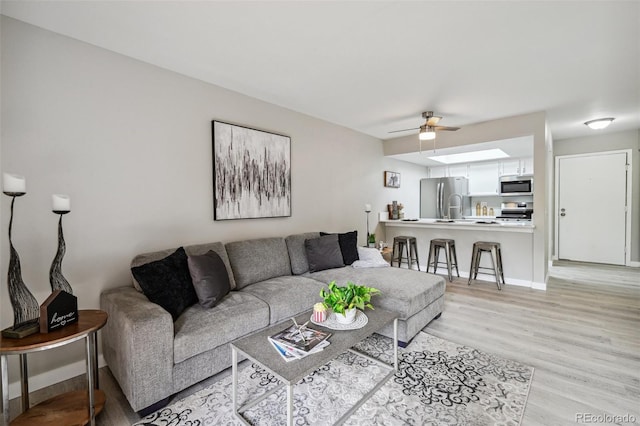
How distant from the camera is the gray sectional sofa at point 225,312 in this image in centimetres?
173

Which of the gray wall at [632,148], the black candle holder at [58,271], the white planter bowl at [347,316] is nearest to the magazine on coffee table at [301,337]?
the white planter bowl at [347,316]

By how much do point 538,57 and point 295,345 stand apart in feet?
10.00

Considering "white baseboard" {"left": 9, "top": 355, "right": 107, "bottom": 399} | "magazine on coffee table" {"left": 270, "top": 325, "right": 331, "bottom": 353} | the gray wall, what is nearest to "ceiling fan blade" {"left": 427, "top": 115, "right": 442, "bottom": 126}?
"magazine on coffee table" {"left": 270, "top": 325, "right": 331, "bottom": 353}

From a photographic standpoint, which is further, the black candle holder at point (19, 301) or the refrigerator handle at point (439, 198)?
the refrigerator handle at point (439, 198)

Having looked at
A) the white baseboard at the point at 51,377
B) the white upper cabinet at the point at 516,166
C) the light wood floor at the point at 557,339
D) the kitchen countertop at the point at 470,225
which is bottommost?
the light wood floor at the point at 557,339

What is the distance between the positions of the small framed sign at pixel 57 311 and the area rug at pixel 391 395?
72cm

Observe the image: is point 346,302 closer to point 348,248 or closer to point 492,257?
point 348,248

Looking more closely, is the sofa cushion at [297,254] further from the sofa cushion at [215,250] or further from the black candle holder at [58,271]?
the black candle holder at [58,271]

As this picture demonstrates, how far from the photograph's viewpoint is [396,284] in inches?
110

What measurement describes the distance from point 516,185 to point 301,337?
6.14 meters

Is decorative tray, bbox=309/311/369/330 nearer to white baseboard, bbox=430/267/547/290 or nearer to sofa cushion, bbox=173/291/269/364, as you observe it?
sofa cushion, bbox=173/291/269/364

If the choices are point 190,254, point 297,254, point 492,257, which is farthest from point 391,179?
point 190,254

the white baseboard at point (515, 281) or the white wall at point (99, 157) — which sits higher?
the white wall at point (99, 157)

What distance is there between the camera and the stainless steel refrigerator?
6.50 metres
